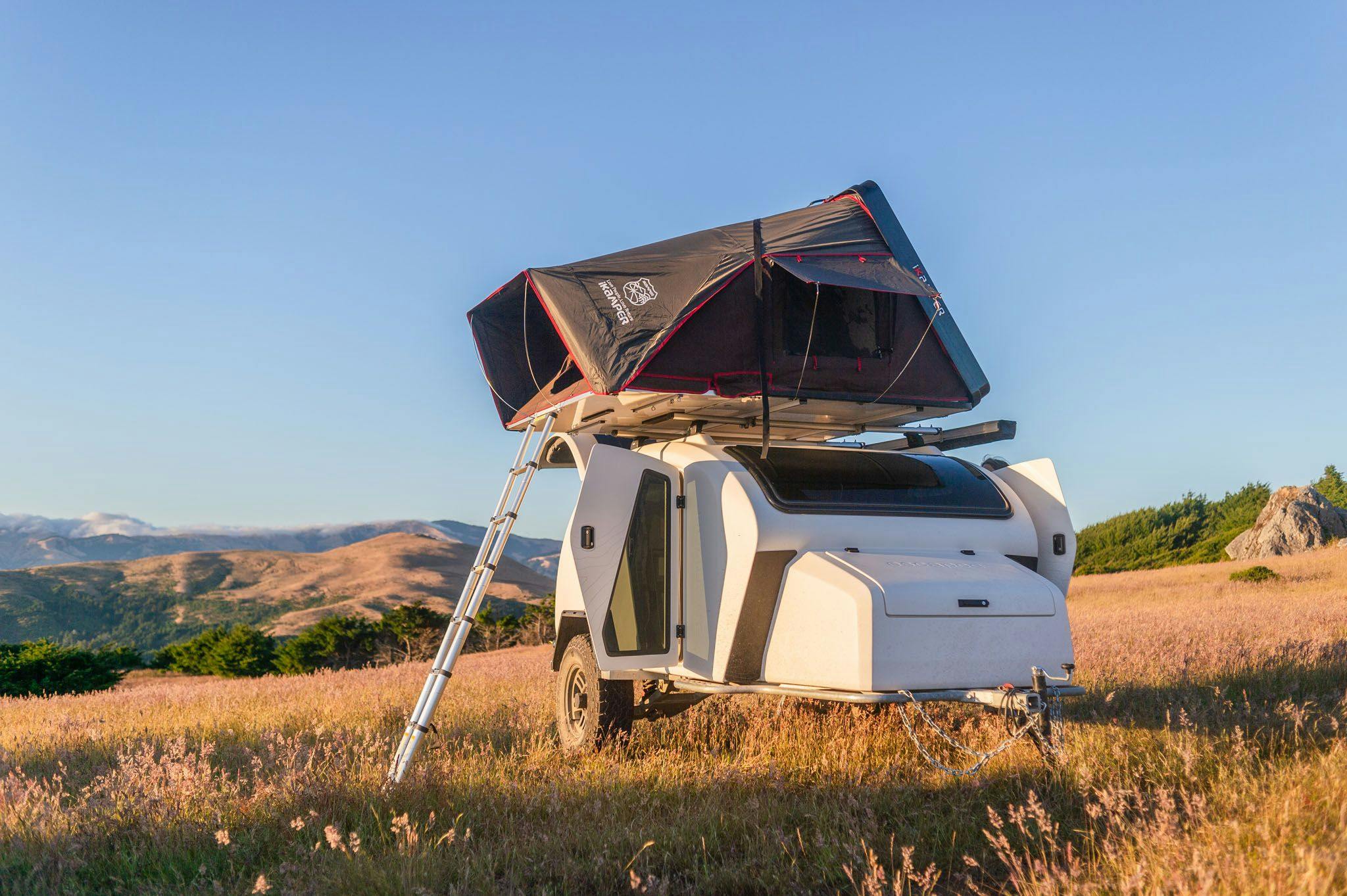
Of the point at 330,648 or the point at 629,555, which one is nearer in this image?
the point at 629,555

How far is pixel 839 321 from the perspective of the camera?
725 cm

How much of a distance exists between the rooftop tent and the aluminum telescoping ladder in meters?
0.56

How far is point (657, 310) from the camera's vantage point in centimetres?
689

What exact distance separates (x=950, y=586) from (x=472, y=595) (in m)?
3.35

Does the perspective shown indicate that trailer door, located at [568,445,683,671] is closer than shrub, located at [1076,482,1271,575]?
Yes

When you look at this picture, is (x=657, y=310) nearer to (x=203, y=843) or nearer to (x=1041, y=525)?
(x=1041, y=525)

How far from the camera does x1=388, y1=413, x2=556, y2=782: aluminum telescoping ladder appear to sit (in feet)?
22.2

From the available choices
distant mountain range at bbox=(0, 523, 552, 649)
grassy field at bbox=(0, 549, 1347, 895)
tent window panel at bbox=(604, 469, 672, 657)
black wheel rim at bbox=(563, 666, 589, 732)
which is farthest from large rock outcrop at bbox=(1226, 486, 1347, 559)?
distant mountain range at bbox=(0, 523, 552, 649)

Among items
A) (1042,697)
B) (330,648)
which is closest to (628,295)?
(1042,697)

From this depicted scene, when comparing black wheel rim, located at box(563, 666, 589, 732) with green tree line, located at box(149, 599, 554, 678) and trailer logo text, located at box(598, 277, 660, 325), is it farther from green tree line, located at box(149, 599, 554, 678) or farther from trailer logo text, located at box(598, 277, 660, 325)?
green tree line, located at box(149, 599, 554, 678)

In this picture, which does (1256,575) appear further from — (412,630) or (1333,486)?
(1333,486)

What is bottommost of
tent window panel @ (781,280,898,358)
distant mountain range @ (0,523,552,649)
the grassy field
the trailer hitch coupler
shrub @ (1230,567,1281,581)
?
distant mountain range @ (0,523,552,649)

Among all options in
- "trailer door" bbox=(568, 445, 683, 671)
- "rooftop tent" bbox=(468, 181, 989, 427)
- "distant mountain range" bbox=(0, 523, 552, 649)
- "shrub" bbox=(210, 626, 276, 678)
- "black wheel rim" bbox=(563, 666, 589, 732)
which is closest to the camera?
"rooftop tent" bbox=(468, 181, 989, 427)

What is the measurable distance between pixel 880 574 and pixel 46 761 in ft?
21.2
